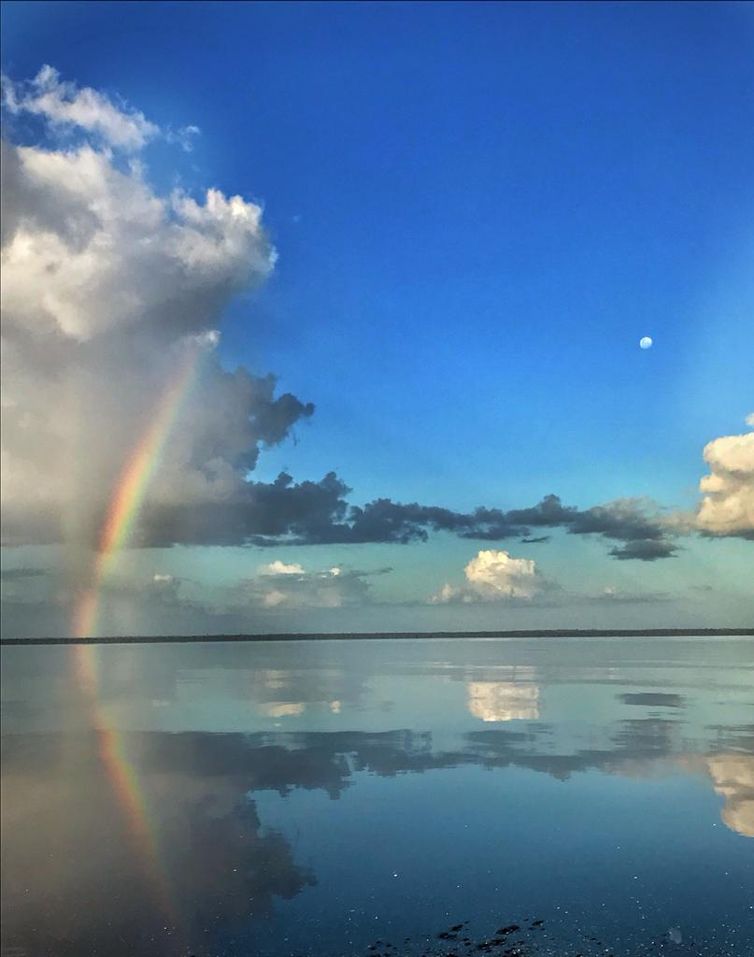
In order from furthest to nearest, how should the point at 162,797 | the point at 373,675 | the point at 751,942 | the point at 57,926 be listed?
the point at 373,675
the point at 162,797
the point at 57,926
the point at 751,942

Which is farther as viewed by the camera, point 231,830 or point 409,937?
point 231,830

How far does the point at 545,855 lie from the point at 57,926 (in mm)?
28752

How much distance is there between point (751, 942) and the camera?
34656mm

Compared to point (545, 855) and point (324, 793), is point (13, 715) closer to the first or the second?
point (324, 793)

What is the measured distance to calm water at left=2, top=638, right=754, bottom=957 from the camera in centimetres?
3825

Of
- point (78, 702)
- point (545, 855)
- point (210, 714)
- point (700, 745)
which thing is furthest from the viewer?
point (78, 702)

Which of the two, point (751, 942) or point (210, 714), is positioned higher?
point (210, 714)

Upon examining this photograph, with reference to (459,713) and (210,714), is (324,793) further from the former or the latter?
(210,714)

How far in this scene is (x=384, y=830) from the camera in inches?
2235

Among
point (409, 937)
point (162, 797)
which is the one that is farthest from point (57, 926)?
point (162, 797)

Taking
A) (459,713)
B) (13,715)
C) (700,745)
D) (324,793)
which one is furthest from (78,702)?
(700,745)

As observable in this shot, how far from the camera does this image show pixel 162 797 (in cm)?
6281

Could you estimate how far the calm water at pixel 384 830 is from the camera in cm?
3825

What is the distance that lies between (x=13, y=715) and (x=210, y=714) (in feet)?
81.8
